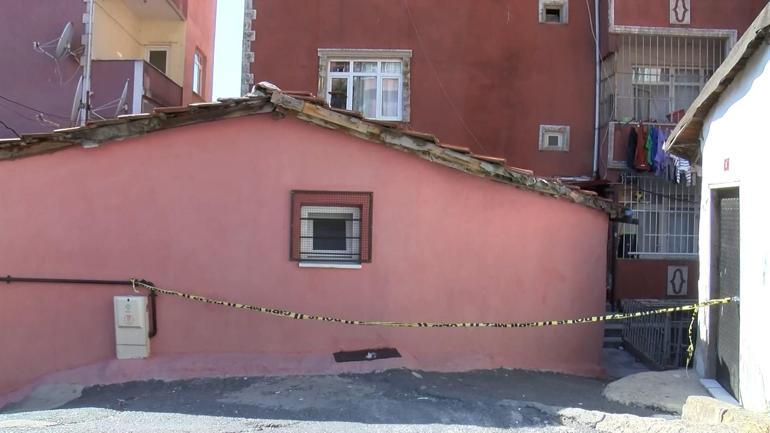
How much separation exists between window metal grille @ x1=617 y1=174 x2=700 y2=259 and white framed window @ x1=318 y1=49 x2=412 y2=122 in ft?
16.5

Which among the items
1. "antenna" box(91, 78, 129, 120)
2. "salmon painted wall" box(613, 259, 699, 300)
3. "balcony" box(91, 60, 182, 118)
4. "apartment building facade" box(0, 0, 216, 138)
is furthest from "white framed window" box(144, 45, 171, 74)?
"salmon painted wall" box(613, 259, 699, 300)

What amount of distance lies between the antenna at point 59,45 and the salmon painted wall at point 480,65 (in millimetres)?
4207

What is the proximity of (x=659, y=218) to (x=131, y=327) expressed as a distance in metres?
10.6

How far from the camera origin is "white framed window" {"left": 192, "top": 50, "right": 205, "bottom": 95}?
17469 millimetres

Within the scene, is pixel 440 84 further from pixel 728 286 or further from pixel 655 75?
pixel 728 286

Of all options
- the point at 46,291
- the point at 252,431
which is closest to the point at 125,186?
the point at 46,291

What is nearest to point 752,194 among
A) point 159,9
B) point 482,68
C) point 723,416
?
point 723,416

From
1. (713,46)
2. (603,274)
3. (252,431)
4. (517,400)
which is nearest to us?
(252,431)

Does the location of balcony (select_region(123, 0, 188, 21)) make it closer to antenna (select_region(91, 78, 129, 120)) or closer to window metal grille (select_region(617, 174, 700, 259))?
antenna (select_region(91, 78, 129, 120))

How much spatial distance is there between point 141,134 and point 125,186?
0.62 meters

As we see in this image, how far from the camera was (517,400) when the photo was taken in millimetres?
6082

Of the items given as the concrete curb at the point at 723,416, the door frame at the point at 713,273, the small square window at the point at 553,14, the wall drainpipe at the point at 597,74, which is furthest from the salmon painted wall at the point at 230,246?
the small square window at the point at 553,14

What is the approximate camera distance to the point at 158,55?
16.0 meters

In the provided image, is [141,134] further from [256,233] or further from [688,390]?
[688,390]
